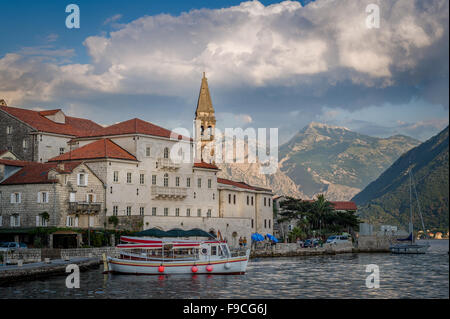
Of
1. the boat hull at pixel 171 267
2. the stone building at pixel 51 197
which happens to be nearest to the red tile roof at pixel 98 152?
the stone building at pixel 51 197

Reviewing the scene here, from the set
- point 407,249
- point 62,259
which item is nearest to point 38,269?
point 62,259

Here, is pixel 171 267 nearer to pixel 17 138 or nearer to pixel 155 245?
pixel 155 245

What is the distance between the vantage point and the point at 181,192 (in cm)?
8531

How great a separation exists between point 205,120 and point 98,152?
43299mm

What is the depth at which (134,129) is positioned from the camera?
268ft

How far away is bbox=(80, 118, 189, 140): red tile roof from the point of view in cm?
8212

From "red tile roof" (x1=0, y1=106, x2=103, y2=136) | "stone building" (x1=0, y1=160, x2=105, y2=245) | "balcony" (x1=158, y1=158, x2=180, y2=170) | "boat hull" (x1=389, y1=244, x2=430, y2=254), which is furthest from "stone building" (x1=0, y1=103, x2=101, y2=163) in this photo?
"boat hull" (x1=389, y1=244, x2=430, y2=254)

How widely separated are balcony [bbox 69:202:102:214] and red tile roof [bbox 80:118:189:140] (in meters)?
12.6

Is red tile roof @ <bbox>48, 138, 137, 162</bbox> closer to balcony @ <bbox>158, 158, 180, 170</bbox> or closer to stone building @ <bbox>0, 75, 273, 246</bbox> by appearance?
stone building @ <bbox>0, 75, 273, 246</bbox>
